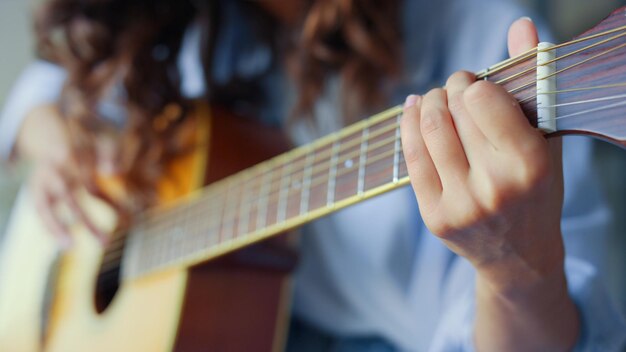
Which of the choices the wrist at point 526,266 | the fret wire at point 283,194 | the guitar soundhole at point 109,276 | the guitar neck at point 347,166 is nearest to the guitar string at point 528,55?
the guitar neck at point 347,166

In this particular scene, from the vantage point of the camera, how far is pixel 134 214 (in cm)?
79

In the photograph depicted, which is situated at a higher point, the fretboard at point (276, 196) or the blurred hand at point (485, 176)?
the fretboard at point (276, 196)

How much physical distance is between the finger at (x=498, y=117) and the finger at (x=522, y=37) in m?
0.05

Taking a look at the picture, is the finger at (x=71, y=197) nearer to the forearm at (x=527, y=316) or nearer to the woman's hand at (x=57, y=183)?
the woman's hand at (x=57, y=183)

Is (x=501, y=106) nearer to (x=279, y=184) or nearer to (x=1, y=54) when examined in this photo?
(x=279, y=184)

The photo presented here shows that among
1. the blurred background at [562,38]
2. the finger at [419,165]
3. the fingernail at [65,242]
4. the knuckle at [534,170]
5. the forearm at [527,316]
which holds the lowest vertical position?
the forearm at [527,316]

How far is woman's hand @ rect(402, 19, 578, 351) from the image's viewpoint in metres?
0.34

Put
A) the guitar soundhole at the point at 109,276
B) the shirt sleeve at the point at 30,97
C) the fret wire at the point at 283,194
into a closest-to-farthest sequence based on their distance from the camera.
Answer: the fret wire at the point at 283,194 < the guitar soundhole at the point at 109,276 < the shirt sleeve at the point at 30,97

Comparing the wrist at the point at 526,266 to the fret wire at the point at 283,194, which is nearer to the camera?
the wrist at the point at 526,266

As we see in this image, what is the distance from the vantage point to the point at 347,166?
1.60ft

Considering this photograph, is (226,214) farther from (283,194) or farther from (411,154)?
(411,154)

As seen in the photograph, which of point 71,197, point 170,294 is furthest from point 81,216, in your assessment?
point 170,294

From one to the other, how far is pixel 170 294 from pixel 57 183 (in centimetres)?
29

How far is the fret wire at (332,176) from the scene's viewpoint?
1.60ft
